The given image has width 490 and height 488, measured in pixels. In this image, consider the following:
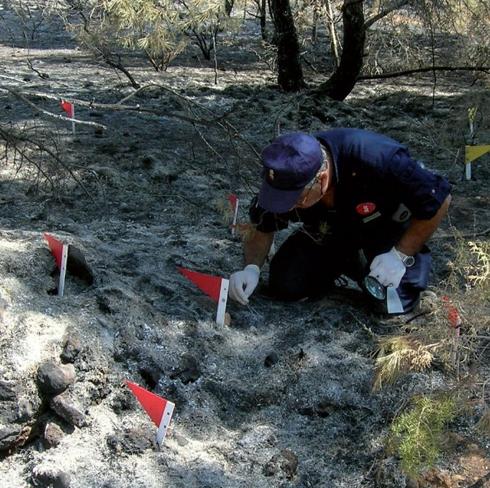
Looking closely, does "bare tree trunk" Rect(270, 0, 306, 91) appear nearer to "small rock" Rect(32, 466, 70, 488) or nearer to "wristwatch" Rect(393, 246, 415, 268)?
"wristwatch" Rect(393, 246, 415, 268)

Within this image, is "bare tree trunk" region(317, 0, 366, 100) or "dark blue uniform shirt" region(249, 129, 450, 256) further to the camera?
"bare tree trunk" region(317, 0, 366, 100)

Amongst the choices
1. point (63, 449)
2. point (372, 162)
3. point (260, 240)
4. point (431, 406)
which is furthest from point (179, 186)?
point (431, 406)

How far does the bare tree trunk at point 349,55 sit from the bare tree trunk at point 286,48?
0.33 metres

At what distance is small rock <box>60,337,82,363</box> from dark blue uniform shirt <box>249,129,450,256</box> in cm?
100

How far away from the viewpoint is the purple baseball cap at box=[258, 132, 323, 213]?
2.45 m

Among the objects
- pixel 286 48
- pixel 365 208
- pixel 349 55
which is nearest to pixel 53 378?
pixel 365 208

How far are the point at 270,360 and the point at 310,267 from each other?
68cm

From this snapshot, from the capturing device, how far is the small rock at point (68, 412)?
7.28 ft

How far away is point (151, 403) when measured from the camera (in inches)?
86.4

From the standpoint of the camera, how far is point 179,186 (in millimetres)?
4566

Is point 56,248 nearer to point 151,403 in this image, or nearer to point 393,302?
point 151,403

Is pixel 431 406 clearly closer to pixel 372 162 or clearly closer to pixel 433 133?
pixel 372 162

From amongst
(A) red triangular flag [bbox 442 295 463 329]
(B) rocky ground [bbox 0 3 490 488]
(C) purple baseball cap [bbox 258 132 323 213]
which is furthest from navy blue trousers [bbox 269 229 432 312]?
(A) red triangular flag [bbox 442 295 463 329]

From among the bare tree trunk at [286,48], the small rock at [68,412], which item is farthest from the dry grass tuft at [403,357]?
the bare tree trunk at [286,48]
